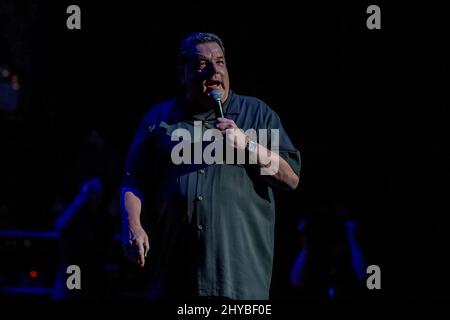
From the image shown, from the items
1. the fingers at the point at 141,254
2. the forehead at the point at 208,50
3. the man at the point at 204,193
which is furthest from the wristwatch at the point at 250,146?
the fingers at the point at 141,254

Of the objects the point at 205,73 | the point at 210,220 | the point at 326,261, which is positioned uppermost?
the point at 205,73

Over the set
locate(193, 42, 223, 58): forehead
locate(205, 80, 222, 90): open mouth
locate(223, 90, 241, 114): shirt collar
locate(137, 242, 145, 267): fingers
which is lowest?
locate(137, 242, 145, 267): fingers

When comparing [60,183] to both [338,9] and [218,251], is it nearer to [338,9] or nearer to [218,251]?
[338,9]

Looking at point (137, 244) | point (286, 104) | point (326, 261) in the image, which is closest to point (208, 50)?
point (137, 244)

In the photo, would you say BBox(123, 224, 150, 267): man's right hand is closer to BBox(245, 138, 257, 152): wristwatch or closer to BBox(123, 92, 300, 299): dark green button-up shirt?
BBox(123, 92, 300, 299): dark green button-up shirt

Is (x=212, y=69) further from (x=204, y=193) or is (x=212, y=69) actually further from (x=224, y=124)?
(x=204, y=193)

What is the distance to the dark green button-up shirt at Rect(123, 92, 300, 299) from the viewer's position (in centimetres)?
267

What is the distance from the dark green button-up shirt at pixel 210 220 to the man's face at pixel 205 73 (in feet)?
0.22

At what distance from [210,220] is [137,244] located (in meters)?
0.28

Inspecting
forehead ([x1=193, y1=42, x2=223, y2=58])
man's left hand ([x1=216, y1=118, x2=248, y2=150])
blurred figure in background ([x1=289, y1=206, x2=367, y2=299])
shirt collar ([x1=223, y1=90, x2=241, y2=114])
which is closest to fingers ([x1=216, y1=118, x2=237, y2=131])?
man's left hand ([x1=216, y1=118, x2=248, y2=150])

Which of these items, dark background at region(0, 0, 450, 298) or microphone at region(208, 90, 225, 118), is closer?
microphone at region(208, 90, 225, 118)

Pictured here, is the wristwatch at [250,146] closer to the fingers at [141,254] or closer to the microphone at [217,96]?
the microphone at [217,96]

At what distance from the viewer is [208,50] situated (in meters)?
2.87

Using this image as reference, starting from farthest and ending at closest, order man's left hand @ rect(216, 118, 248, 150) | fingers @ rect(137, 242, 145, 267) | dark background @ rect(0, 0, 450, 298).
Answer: dark background @ rect(0, 0, 450, 298) < fingers @ rect(137, 242, 145, 267) < man's left hand @ rect(216, 118, 248, 150)
